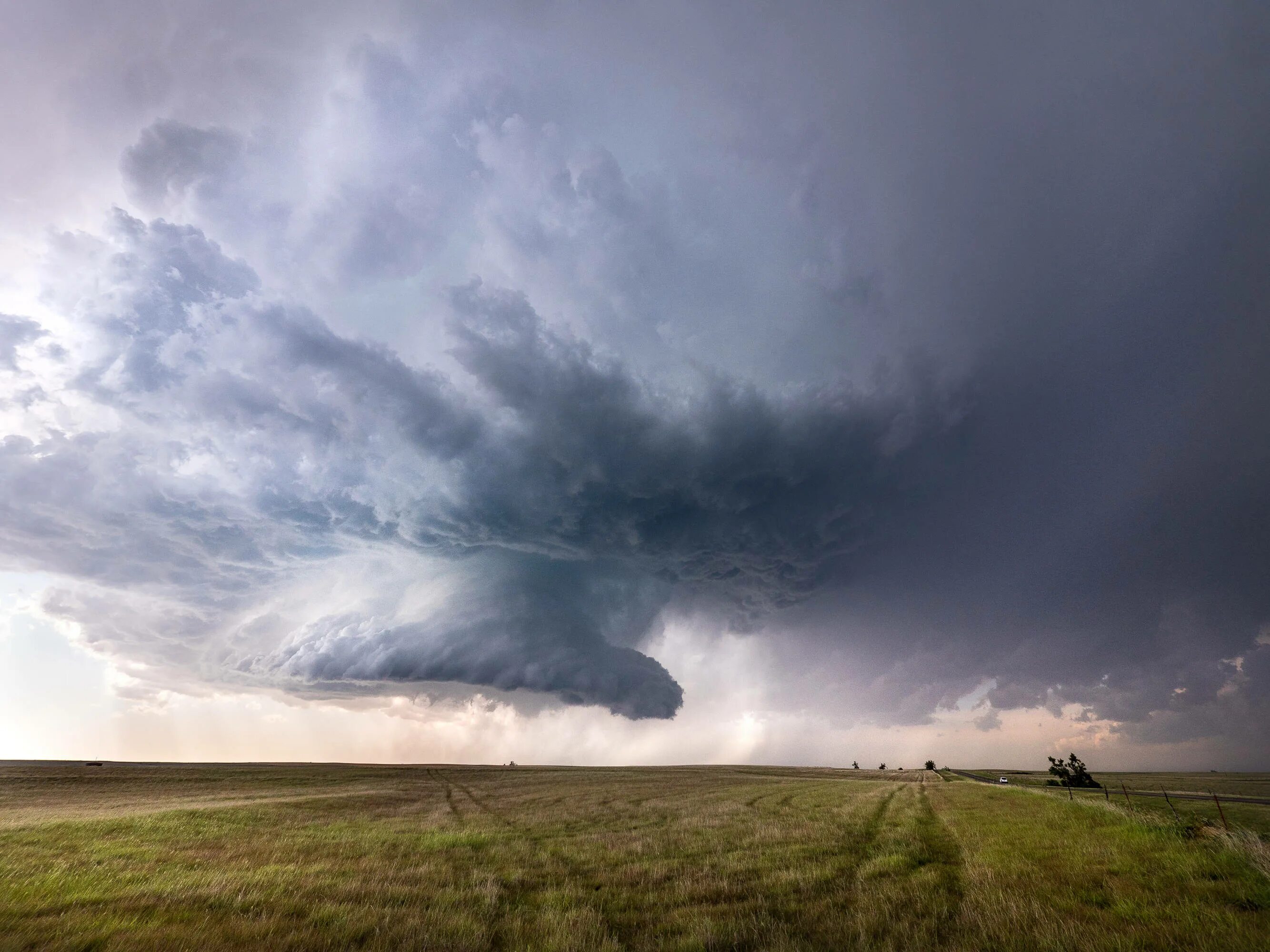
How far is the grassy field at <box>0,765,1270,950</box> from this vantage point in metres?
10.9

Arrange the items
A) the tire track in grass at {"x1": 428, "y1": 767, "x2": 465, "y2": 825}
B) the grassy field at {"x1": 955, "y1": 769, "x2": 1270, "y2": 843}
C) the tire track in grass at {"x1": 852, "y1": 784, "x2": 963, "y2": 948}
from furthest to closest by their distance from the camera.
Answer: the tire track in grass at {"x1": 428, "y1": 767, "x2": 465, "y2": 825} → the grassy field at {"x1": 955, "y1": 769, "x2": 1270, "y2": 843} → the tire track in grass at {"x1": 852, "y1": 784, "x2": 963, "y2": 948}

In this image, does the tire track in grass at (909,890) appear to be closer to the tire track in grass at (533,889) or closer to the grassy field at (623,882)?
the grassy field at (623,882)

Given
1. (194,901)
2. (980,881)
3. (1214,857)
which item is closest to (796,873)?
(980,881)

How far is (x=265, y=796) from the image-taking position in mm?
47125

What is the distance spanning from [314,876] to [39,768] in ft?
377

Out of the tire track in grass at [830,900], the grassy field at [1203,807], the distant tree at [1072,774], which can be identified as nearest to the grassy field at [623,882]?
the tire track in grass at [830,900]

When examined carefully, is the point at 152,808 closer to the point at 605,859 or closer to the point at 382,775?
the point at 605,859

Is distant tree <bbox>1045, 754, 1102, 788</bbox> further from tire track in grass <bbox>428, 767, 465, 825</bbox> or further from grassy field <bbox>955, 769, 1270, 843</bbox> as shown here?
tire track in grass <bbox>428, 767, 465, 825</bbox>

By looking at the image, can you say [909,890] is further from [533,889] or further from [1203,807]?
[1203,807]

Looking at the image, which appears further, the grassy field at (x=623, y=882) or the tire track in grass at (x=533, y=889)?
the tire track in grass at (x=533, y=889)

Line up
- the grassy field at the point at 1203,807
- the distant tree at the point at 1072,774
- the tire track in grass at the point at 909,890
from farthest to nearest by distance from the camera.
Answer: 1. the distant tree at the point at 1072,774
2. the grassy field at the point at 1203,807
3. the tire track in grass at the point at 909,890

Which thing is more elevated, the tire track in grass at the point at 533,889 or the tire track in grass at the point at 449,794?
the tire track in grass at the point at 449,794

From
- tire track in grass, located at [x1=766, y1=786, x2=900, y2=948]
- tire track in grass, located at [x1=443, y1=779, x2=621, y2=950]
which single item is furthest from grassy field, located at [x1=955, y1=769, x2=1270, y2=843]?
tire track in grass, located at [x1=443, y1=779, x2=621, y2=950]

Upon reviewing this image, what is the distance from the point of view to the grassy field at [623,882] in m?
10.9
